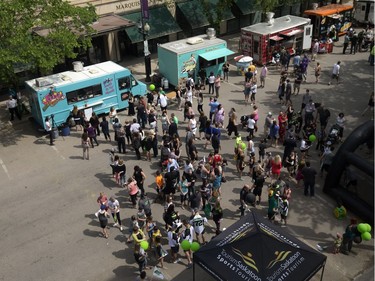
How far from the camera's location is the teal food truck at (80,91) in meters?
19.8

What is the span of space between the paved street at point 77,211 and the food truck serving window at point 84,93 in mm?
1728

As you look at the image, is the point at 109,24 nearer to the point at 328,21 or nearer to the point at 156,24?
the point at 156,24

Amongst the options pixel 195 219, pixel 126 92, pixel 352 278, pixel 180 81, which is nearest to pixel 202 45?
pixel 180 81

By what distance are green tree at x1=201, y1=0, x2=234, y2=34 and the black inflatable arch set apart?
1696 cm

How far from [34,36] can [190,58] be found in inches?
328

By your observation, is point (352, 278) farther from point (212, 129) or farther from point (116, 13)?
point (116, 13)

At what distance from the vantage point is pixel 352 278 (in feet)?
40.0

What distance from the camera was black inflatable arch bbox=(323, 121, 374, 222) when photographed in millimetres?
13875

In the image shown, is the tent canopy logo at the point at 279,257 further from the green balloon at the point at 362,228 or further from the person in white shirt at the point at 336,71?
the person in white shirt at the point at 336,71

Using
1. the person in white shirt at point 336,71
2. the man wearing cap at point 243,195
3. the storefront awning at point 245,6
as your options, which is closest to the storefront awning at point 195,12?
the storefront awning at point 245,6

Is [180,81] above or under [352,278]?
above

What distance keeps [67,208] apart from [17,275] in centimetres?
327

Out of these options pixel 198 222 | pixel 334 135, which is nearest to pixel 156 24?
pixel 334 135

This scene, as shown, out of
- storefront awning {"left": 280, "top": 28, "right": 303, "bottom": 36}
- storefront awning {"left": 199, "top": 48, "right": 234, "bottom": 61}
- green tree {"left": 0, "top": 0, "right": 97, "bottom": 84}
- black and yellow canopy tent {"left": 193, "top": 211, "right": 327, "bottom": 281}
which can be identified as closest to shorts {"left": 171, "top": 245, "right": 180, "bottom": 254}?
black and yellow canopy tent {"left": 193, "top": 211, "right": 327, "bottom": 281}
